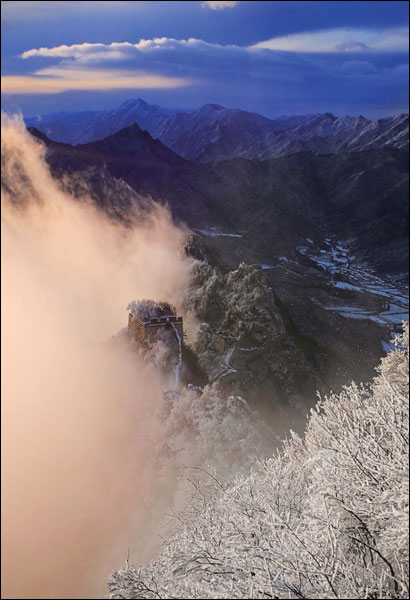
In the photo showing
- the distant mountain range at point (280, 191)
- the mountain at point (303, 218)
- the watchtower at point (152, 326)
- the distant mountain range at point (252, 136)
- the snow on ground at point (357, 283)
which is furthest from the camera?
the distant mountain range at point (252, 136)

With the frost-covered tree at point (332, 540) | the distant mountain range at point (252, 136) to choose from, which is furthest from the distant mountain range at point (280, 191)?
the frost-covered tree at point (332, 540)

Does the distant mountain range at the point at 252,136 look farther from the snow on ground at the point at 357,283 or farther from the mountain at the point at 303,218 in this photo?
the snow on ground at the point at 357,283

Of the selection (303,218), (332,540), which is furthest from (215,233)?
(332,540)

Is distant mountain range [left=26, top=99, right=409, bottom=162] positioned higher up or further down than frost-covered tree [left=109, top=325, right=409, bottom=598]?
higher up

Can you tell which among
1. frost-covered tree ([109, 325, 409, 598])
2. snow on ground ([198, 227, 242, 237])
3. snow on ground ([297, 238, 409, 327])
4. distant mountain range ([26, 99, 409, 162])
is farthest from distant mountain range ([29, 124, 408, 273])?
frost-covered tree ([109, 325, 409, 598])

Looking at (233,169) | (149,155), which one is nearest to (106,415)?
(149,155)

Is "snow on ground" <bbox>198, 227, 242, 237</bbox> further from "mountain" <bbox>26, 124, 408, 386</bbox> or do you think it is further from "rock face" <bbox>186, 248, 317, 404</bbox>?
"rock face" <bbox>186, 248, 317, 404</bbox>

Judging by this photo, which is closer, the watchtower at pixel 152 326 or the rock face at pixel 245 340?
the rock face at pixel 245 340

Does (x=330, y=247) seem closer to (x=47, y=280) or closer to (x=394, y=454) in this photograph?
(x=47, y=280)

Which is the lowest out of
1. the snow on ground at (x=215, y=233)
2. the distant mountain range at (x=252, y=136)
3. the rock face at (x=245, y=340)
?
A: the snow on ground at (x=215, y=233)
